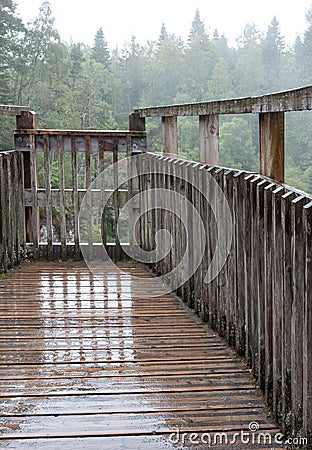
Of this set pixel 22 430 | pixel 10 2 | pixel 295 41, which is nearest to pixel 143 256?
pixel 22 430

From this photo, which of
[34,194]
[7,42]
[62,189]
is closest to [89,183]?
[62,189]

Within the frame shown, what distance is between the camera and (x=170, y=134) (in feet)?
20.5

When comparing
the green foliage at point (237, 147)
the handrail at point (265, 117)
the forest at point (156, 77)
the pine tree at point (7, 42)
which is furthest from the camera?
the green foliage at point (237, 147)

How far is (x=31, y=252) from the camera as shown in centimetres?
675

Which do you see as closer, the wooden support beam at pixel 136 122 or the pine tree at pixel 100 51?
the wooden support beam at pixel 136 122

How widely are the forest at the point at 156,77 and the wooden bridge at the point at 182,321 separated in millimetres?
27163

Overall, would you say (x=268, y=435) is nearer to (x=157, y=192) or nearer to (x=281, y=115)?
(x=281, y=115)

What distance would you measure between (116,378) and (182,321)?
1121mm

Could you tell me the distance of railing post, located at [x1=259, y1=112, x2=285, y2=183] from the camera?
10.9 ft

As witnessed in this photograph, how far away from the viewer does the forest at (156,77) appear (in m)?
41.8

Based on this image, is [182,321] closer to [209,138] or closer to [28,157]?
[209,138]

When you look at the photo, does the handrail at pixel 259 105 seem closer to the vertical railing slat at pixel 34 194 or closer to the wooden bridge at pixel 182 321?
the wooden bridge at pixel 182 321

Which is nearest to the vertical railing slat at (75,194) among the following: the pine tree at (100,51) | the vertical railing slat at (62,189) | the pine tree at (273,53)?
the vertical railing slat at (62,189)

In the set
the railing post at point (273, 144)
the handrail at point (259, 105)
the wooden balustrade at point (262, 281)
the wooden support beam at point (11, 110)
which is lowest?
the wooden balustrade at point (262, 281)
